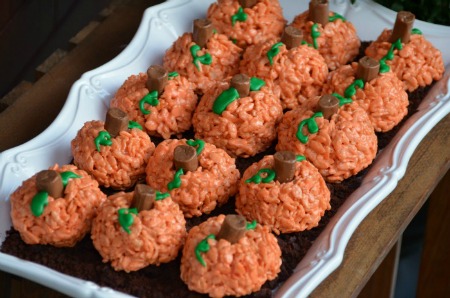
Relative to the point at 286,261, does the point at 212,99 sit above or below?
above

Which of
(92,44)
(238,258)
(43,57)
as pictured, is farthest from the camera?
(43,57)

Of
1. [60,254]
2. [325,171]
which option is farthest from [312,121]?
[60,254]

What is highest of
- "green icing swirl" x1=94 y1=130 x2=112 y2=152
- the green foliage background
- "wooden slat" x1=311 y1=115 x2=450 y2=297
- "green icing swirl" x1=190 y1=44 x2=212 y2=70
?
"green icing swirl" x1=94 y1=130 x2=112 y2=152

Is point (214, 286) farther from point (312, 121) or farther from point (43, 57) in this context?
point (43, 57)

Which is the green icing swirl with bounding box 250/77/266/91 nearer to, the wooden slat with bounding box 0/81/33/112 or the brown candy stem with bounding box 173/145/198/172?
the brown candy stem with bounding box 173/145/198/172

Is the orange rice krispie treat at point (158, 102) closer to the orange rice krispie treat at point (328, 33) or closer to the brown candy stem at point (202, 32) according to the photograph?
the brown candy stem at point (202, 32)

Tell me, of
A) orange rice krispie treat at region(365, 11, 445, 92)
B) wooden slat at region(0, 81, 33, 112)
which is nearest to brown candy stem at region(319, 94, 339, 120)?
orange rice krispie treat at region(365, 11, 445, 92)

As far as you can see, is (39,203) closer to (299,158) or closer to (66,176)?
(66,176)

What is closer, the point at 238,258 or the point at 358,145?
the point at 238,258
